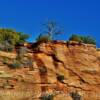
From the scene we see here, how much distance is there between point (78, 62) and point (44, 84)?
4.39 meters

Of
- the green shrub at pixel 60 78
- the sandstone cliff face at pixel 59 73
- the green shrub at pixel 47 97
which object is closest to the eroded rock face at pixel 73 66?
the sandstone cliff face at pixel 59 73

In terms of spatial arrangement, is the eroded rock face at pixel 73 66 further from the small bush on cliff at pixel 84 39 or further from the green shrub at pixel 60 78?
the small bush on cliff at pixel 84 39

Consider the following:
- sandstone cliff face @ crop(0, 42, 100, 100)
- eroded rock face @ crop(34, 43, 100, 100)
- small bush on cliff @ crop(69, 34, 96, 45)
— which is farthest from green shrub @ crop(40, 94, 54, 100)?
small bush on cliff @ crop(69, 34, 96, 45)

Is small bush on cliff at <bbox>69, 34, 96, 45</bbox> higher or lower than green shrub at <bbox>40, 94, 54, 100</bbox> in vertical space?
higher

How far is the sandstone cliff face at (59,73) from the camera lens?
3716 centimetres

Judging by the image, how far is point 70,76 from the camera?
1590 inches

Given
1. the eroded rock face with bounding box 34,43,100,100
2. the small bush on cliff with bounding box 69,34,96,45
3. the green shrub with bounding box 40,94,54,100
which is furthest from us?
the small bush on cliff with bounding box 69,34,96,45

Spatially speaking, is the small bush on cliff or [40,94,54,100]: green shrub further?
the small bush on cliff

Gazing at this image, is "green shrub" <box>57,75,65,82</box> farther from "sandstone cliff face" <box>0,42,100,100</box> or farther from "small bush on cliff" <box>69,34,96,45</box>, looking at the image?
"small bush on cliff" <box>69,34,96,45</box>

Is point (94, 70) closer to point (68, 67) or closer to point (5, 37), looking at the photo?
point (68, 67)

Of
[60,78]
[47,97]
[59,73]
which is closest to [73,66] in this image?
[59,73]

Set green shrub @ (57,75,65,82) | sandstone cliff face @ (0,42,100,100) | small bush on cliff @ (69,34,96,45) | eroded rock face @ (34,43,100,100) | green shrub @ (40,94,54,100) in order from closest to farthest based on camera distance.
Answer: green shrub @ (40,94,54,100), sandstone cliff face @ (0,42,100,100), green shrub @ (57,75,65,82), eroded rock face @ (34,43,100,100), small bush on cliff @ (69,34,96,45)

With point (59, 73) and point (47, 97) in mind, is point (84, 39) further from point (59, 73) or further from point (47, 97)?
point (47, 97)

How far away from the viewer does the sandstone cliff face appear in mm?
37156
